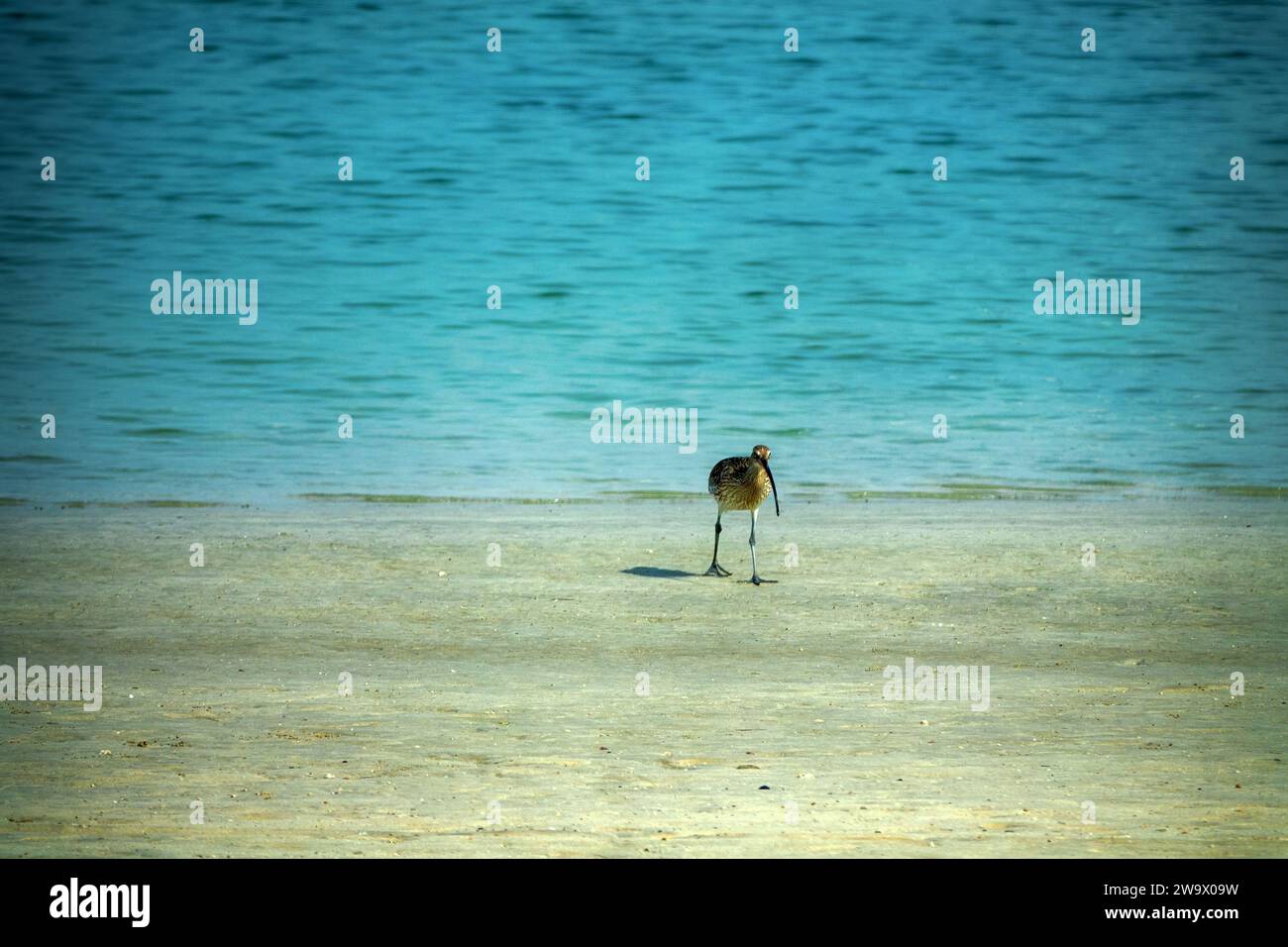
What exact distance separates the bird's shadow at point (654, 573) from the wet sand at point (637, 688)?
3 cm

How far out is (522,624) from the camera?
753 cm

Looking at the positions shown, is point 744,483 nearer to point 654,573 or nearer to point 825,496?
point 654,573

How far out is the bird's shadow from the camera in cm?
896

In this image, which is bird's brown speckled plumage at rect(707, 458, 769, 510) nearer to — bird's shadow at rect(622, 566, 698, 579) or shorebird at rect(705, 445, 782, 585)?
shorebird at rect(705, 445, 782, 585)

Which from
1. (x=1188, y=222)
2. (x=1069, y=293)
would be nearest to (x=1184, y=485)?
(x=1069, y=293)

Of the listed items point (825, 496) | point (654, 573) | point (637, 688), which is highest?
point (825, 496)

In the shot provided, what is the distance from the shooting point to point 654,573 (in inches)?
356

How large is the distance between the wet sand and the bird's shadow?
3cm

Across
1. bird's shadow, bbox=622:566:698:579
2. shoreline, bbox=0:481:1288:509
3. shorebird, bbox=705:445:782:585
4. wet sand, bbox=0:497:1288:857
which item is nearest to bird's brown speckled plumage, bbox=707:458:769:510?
shorebird, bbox=705:445:782:585

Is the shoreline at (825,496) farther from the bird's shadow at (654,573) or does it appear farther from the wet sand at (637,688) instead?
the bird's shadow at (654,573)

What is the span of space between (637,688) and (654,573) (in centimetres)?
294

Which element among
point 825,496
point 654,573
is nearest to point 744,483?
point 654,573

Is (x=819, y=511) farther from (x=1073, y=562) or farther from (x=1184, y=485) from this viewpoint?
(x=1184, y=485)

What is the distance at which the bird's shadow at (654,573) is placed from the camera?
29.4 ft
